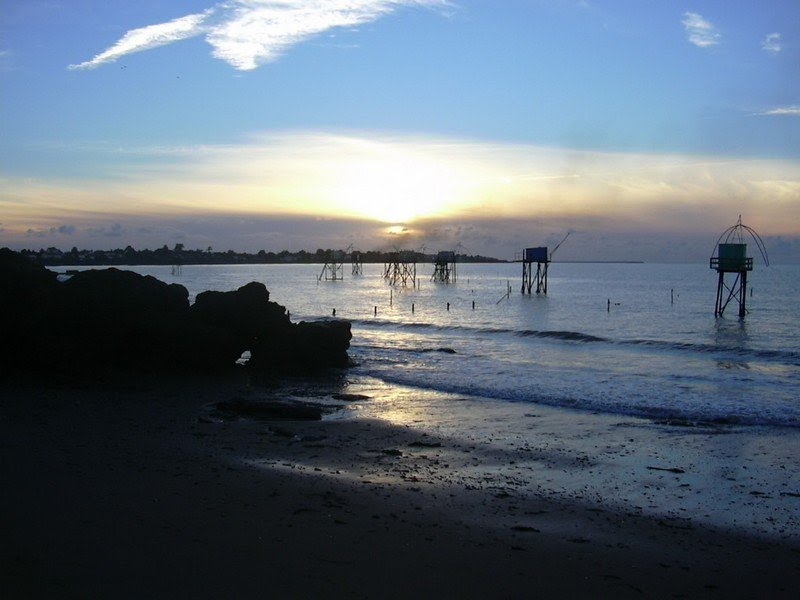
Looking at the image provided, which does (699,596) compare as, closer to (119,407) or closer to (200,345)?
(119,407)

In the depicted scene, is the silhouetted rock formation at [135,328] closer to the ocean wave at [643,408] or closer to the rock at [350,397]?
the ocean wave at [643,408]

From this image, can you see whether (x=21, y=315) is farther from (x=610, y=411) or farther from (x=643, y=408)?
(x=643, y=408)

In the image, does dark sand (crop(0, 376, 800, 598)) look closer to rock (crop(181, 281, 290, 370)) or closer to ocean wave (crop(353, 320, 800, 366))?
rock (crop(181, 281, 290, 370))

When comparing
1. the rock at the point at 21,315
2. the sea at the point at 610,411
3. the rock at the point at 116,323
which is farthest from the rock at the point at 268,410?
the rock at the point at 21,315

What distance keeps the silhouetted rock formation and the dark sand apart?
24.5 ft

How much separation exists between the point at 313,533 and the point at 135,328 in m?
14.3

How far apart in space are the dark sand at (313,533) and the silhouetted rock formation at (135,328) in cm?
748

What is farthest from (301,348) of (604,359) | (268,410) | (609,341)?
(609,341)

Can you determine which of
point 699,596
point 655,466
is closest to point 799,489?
point 655,466

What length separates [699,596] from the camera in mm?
6375

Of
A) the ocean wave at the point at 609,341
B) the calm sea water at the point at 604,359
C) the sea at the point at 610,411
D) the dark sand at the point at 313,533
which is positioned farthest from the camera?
the ocean wave at the point at 609,341

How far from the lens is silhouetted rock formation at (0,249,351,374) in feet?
59.9

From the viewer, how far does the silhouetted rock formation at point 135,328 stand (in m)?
18.2

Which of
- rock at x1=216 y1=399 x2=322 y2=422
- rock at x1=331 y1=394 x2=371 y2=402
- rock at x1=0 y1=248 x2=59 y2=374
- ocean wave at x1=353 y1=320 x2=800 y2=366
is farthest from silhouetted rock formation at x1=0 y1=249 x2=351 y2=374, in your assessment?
ocean wave at x1=353 y1=320 x2=800 y2=366
